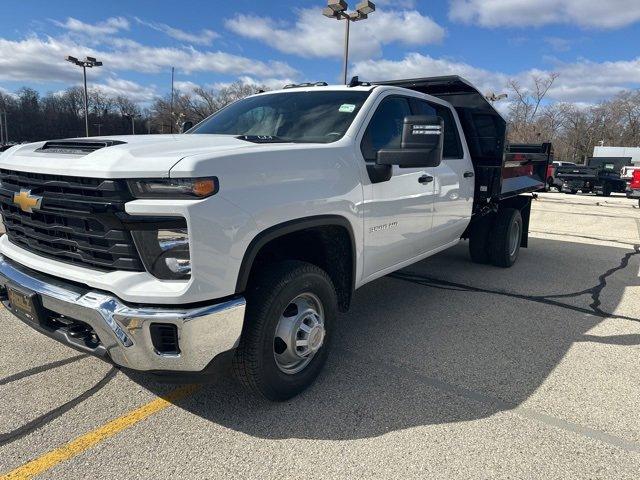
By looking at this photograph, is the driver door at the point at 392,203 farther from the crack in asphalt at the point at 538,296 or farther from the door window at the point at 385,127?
the crack in asphalt at the point at 538,296

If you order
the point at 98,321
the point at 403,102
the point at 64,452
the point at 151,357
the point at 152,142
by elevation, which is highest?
the point at 403,102

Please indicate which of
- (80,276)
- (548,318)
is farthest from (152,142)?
(548,318)

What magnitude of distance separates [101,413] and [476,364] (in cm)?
253

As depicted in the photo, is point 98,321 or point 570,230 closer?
point 98,321

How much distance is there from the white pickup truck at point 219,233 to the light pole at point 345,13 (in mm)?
12002

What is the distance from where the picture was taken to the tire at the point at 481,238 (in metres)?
6.50

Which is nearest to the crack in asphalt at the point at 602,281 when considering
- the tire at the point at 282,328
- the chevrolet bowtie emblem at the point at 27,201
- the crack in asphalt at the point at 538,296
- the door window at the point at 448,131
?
the crack in asphalt at the point at 538,296

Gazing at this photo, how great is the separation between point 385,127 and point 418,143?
2.16ft

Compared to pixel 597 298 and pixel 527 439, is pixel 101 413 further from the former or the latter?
pixel 597 298

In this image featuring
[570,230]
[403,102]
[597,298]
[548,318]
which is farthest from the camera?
[570,230]

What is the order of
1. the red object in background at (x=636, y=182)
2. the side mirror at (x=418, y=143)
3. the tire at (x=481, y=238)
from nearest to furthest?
1. the side mirror at (x=418, y=143)
2. the tire at (x=481, y=238)
3. the red object in background at (x=636, y=182)

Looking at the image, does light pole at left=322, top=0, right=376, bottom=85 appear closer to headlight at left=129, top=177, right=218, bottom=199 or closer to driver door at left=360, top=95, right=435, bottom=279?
driver door at left=360, top=95, right=435, bottom=279

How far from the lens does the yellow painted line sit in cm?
230

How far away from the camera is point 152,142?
8.96 feet
